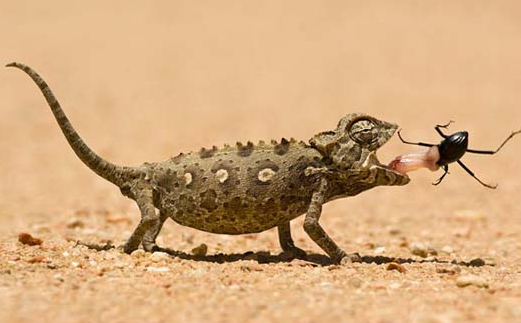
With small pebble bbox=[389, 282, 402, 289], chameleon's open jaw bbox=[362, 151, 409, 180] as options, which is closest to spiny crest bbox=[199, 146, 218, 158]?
chameleon's open jaw bbox=[362, 151, 409, 180]

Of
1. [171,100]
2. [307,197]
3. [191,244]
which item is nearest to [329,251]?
[307,197]

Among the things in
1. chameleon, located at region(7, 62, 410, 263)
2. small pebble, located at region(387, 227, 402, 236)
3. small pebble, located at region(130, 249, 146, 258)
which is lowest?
small pebble, located at region(130, 249, 146, 258)

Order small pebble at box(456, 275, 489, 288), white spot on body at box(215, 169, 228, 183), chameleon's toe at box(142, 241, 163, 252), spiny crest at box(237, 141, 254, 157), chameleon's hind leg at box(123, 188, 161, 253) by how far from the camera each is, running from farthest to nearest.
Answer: chameleon's toe at box(142, 241, 163, 252), chameleon's hind leg at box(123, 188, 161, 253), spiny crest at box(237, 141, 254, 157), white spot on body at box(215, 169, 228, 183), small pebble at box(456, 275, 489, 288)

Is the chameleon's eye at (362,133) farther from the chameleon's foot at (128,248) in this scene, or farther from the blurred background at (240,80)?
the blurred background at (240,80)

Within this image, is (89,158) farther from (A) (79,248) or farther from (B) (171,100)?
(B) (171,100)

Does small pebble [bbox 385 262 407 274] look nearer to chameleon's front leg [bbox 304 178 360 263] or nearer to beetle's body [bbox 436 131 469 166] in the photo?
chameleon's front leg [bbox 304 178 360 263]

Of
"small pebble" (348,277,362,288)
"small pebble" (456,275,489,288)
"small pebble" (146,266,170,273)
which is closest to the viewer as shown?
"small pebble" (348,277,362,288)
